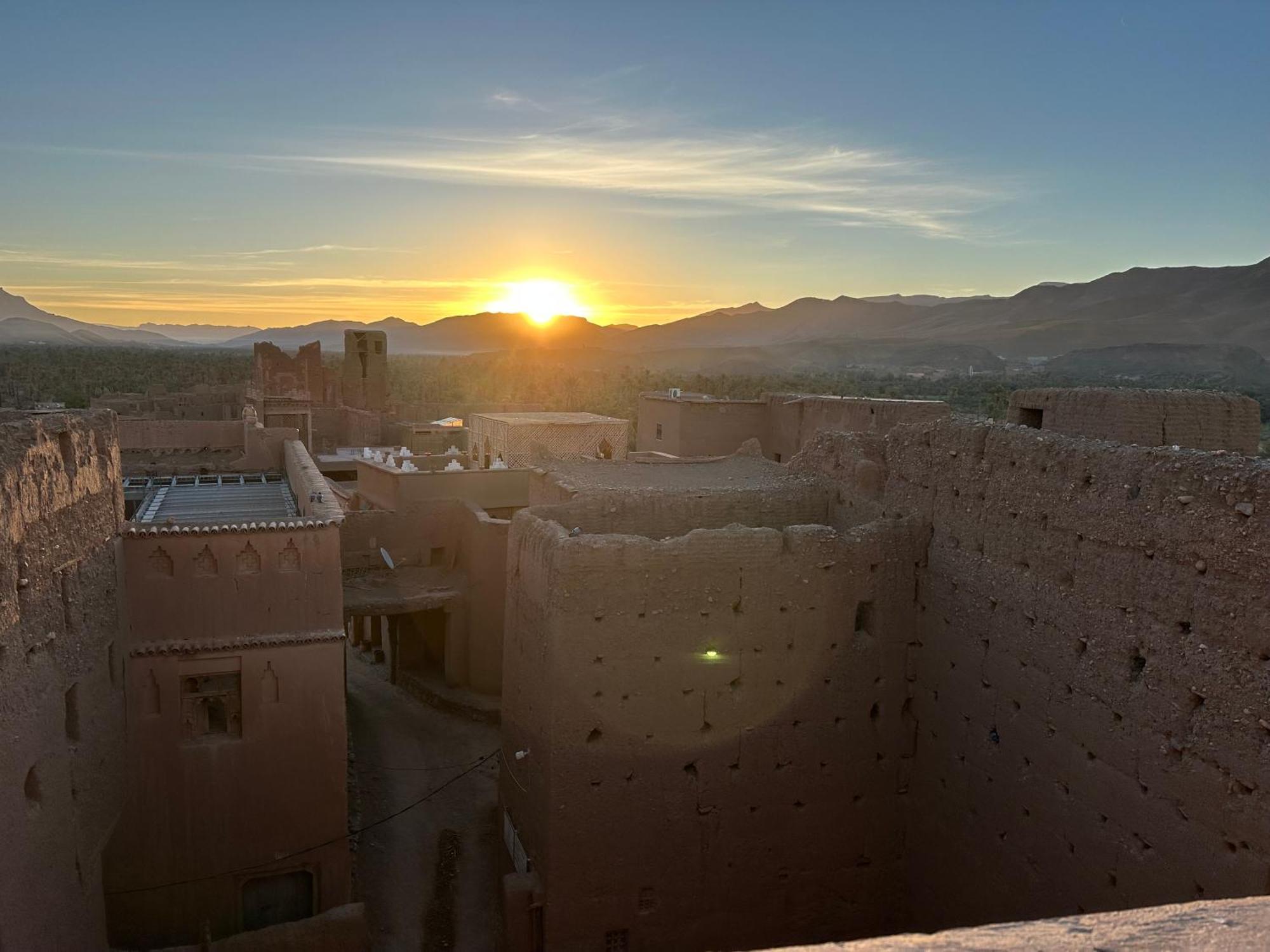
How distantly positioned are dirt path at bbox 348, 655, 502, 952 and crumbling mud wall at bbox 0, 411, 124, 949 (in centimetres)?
342

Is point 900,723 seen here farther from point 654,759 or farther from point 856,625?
point 654,759

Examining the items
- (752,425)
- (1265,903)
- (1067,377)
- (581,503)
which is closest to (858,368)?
(1067,377)

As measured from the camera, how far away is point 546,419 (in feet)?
90.1

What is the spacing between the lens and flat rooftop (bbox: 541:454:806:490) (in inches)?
487

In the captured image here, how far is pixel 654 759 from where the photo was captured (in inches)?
379

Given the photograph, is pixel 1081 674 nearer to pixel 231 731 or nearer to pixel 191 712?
pixel 231 731

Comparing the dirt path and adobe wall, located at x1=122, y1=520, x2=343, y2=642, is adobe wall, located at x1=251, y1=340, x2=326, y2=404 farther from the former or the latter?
adobe wall, located at x1=122, y1=520, x2=343, y2=642

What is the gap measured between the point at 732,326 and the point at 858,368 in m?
92.9

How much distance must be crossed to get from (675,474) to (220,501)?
7.61m

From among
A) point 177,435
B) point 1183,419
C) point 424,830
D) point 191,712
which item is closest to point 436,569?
point 424,830

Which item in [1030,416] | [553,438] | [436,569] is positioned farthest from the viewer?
[553,438]

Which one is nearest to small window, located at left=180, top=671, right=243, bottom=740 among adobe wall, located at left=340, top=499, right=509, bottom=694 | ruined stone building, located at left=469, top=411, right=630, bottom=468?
adobe wall, located at left=340, top=499, right=509, bottom=694

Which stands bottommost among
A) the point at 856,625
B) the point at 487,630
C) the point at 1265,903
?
the point at 487,630

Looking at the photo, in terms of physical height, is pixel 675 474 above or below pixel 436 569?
above
